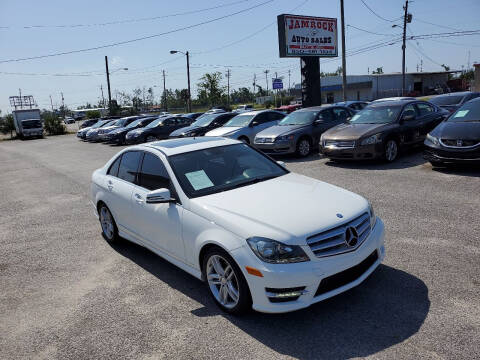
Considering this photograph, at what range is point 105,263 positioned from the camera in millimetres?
5355

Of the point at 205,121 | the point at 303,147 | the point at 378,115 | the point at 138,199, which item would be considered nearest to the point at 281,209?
the point at 138,199

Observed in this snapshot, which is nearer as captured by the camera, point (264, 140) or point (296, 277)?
point (296, 277)

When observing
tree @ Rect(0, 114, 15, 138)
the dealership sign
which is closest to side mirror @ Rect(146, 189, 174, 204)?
the dealership sign

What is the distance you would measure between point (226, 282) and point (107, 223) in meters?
2.88

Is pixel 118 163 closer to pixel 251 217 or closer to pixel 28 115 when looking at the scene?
pixel 251 217

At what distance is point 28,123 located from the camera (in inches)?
1577

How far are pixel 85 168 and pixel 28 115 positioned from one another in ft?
101

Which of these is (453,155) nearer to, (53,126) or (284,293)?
(284,293)

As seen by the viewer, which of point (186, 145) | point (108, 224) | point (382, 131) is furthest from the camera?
point (382, 131)

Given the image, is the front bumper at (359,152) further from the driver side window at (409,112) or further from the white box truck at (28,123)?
the white box truck at (28,123)

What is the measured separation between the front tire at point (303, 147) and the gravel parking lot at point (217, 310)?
19.8 ft

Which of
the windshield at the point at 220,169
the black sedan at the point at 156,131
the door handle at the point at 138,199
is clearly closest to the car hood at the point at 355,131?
the windshield at the point at 220,169

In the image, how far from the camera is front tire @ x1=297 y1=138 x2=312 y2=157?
12766 mm

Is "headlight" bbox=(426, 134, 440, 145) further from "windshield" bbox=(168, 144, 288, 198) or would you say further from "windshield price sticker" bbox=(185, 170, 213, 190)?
"windshield price sticker" bbox=(185, 170, 213, 190)
